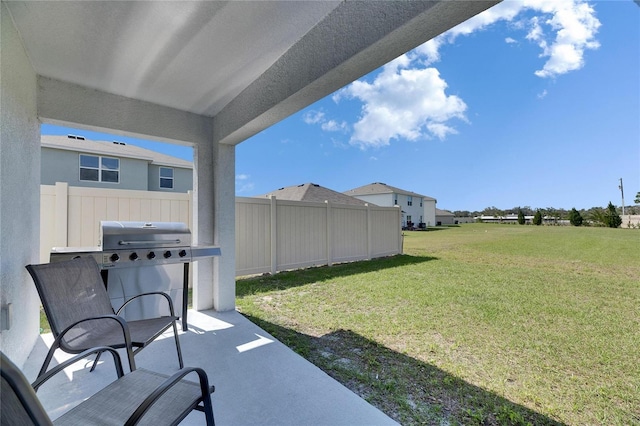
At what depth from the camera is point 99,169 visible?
1109 centimetres

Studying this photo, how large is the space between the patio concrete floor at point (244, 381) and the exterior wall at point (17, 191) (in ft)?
1.28

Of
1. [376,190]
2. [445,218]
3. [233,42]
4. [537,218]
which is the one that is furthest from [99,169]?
[445,218]

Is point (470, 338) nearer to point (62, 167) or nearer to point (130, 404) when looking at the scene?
point (130, 404)

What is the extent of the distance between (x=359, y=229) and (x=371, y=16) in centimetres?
733

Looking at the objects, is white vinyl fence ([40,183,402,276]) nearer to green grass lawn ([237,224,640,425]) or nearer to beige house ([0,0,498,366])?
green grass lawn ([237,224,640,425])

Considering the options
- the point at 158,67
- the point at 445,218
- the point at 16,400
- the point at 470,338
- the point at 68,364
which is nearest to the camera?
the point at 16,400

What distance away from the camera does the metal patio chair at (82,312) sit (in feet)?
6.65

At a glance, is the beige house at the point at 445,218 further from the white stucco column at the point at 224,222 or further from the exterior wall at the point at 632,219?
the white stucco column at the point at 224,222

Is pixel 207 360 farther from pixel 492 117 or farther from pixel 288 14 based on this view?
pixel 492 117

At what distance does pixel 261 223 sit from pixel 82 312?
13.5 feet

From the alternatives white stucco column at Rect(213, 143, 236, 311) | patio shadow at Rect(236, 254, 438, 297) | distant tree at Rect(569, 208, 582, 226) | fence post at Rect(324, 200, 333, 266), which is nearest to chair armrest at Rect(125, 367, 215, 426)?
white stucco column at Rect(213, 143, 236, 311)

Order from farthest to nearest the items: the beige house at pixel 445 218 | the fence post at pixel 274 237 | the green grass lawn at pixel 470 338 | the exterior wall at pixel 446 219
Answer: the beige house at pixel 445 218 < the exterior wall at pixel 446 219 < the fence post at pixel 274 237 < the green grass lawn at pixel 470 338

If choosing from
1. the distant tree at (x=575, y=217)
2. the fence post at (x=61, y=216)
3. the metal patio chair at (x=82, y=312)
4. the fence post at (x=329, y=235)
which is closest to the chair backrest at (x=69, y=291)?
the metal patio chair at (x=82, y=312)

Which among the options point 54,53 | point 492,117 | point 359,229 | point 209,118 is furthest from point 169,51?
point 492,117
